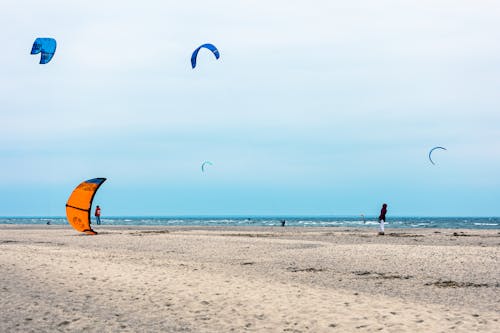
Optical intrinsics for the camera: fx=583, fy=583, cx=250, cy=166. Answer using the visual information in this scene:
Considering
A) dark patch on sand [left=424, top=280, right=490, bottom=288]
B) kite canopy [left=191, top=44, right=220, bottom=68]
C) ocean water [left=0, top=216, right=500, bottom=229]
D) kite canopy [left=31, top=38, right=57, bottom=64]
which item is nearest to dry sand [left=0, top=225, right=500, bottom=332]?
dark patch on sand [left=424, top=280, right=490, bottom=288]

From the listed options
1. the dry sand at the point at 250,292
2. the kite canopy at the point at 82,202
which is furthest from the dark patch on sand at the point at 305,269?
the kite canopy at the point at 82,202

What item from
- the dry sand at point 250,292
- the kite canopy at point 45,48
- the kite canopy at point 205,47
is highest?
the kite canopy at point 205,47

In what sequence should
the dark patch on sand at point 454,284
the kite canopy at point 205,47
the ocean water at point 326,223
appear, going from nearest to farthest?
1. the dark patch on sand at point 454,284
2. the kite canopy at point 205,47
3. the ocean water at point 326,223

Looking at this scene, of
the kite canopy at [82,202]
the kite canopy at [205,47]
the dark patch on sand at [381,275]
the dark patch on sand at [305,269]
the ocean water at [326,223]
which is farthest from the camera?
the ocean water at [326,223]

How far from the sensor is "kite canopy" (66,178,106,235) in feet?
83.5

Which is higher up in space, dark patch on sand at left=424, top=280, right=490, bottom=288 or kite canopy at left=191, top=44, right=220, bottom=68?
kite canopy at left=191, top=44, right=220, bottom=68

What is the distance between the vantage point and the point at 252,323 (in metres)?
7.60

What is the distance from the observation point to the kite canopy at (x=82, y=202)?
25.5 meters

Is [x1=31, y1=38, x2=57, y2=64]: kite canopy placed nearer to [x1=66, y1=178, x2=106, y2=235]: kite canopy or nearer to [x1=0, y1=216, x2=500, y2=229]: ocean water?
[x1=66, y1=178, x2=106, y2=235]: kite canopy

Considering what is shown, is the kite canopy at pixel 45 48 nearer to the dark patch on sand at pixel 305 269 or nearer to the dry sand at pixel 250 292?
the dry sand at pixel 250 292

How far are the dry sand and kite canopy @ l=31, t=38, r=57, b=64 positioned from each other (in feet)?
29.9

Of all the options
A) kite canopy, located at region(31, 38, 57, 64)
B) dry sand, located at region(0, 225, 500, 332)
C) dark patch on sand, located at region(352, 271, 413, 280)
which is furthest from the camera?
kite canopy, located at region(31, 38, 57, 64)

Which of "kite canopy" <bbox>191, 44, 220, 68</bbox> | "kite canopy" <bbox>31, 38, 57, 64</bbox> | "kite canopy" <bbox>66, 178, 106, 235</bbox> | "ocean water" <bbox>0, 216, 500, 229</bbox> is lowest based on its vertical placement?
"ocean water" <bbox>0, 216, 500, 229</bbox>

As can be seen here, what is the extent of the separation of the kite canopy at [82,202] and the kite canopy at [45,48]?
6187mm
